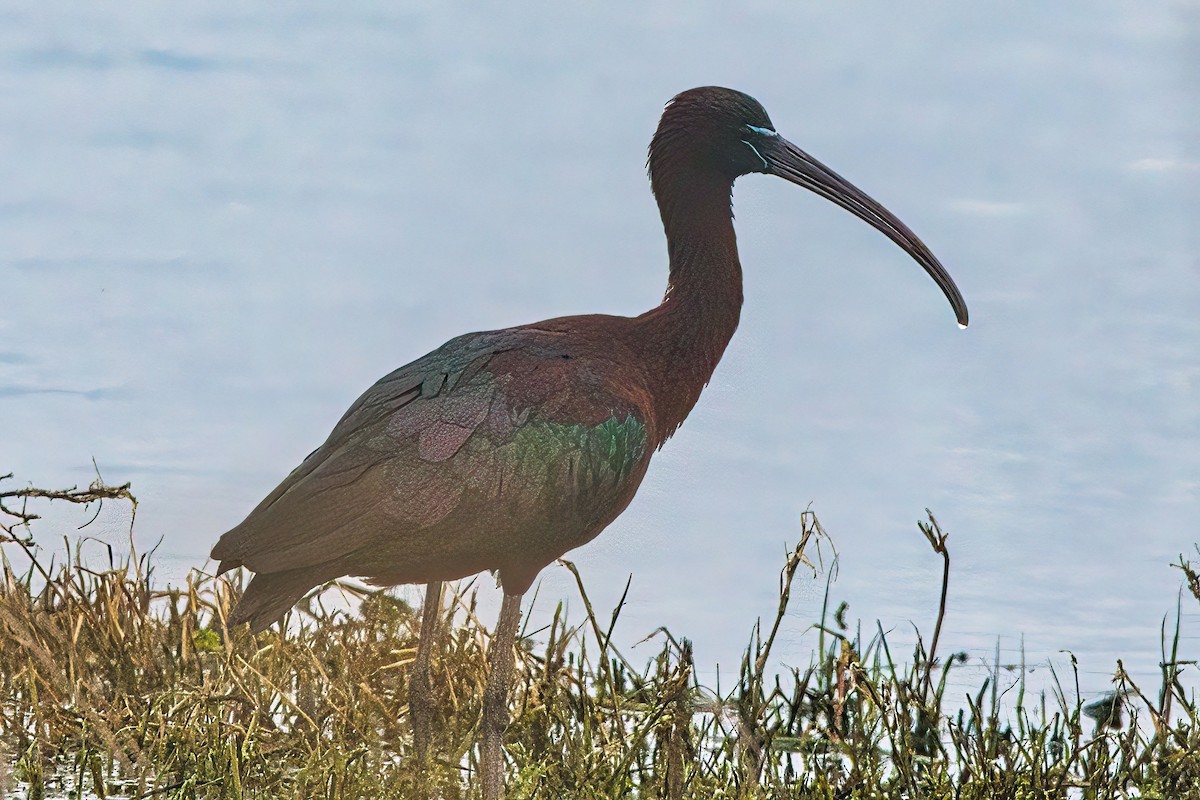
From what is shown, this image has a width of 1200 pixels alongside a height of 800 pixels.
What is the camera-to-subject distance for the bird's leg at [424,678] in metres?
4.99

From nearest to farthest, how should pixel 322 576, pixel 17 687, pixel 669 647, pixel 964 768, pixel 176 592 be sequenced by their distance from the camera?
pixel 964 768 → pixel 669 647 → pixel 322 576 → pixel 17 687 → pixel 176 592

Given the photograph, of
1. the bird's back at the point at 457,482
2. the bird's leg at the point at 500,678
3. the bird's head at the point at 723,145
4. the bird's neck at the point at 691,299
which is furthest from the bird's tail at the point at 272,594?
the bird's head at the point at 723,145

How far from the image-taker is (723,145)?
5656 mm

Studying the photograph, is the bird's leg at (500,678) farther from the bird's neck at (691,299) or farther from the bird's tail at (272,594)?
the bird's neck at (691,299)

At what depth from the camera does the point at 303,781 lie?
4008mm

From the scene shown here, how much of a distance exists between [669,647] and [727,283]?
1.73 m

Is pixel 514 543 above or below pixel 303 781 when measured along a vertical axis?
above

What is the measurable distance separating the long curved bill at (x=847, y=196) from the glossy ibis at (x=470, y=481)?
3.98 feet

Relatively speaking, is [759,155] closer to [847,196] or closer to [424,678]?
[847,196]

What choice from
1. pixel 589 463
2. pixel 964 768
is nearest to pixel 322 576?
pixel 589 463

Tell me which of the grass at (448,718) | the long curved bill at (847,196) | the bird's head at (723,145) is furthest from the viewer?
the long curved bill at (847,196)

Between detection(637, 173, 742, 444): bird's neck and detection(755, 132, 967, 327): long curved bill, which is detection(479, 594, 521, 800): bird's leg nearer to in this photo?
detection(637, 173, 742, 444): bird's neck

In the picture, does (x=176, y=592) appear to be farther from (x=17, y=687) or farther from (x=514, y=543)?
(x=514, y=543)

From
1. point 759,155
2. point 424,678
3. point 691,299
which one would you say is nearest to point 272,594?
point 424,678
